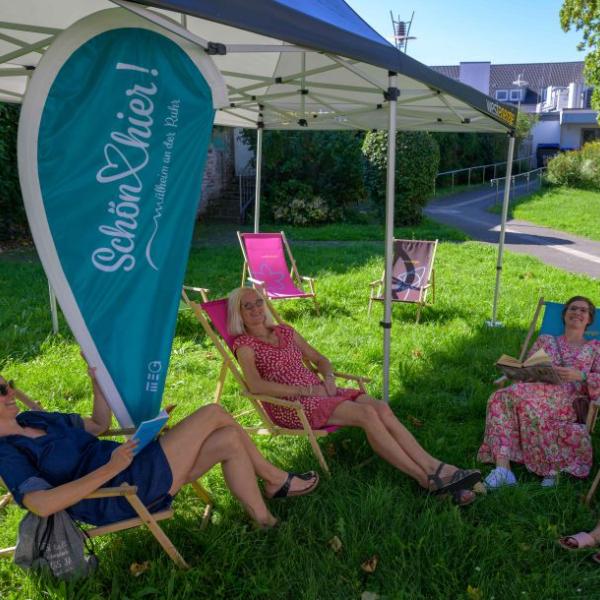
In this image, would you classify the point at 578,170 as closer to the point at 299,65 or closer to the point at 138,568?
the point at 299,65

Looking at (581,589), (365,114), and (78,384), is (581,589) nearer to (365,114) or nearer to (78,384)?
(78,384)

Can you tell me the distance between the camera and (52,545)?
91.9 inches

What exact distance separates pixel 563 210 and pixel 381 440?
54.3 feet

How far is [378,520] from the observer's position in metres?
2.94

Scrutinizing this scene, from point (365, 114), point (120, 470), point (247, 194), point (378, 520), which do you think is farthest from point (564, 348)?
point (247, 194)

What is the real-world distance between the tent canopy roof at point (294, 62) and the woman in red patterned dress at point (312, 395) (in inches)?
62.2

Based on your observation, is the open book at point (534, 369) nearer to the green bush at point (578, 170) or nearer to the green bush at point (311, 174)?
the green bush at point (311, 174)

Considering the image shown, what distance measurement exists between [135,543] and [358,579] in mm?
1022

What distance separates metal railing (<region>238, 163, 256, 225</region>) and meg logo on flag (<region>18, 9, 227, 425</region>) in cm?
1270

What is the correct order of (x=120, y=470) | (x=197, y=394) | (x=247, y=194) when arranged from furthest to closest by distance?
1. (x=247, y=194)
2. (x=197, y=394)
3. (x=120, y=470)

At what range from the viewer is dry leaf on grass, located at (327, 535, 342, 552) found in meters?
2.74

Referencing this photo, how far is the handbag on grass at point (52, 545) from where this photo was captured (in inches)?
91.1

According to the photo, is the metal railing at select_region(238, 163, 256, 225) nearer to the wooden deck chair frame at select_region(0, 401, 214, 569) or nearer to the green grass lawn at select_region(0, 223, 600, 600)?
the green grass lawn at select_region(0, 223, 600, 600)

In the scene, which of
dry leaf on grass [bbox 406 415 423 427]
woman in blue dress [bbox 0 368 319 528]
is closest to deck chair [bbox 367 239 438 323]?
dry leaf on grass [bbox 406 415 423 427]
